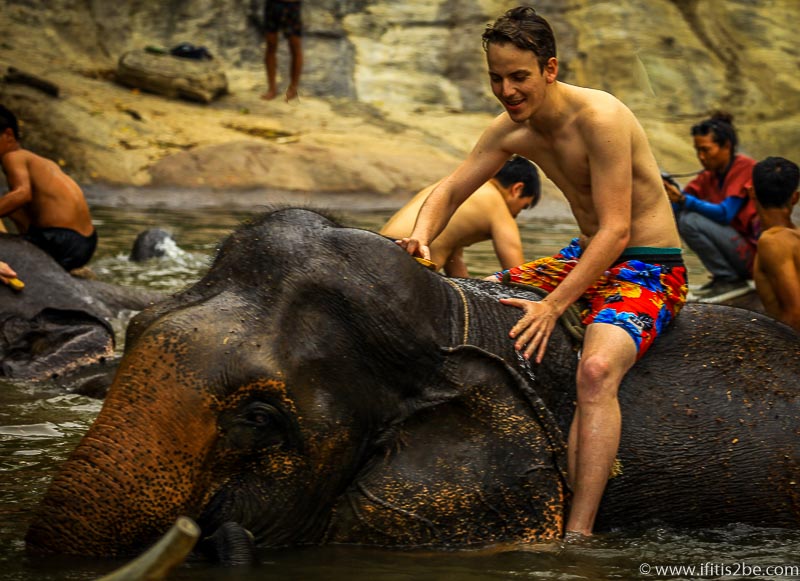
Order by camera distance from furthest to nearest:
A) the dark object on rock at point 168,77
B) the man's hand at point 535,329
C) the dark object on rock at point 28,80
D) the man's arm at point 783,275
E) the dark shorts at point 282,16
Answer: the dark shorts at point 282,16 → the dark object on rock at point 168,77 → the dark object on rock at point 28,80 → the man's arm at point 783,275 → the man's hand at point 535,329

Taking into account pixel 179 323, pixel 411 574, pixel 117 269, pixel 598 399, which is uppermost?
pixel 179 323

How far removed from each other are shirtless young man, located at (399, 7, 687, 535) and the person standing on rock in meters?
13.6

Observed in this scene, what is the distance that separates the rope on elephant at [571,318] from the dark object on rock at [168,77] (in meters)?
13.5

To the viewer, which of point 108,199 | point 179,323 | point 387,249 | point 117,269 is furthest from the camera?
point 108,199

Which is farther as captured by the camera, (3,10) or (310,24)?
(310,24)

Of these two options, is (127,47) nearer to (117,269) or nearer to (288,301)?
(117,269)

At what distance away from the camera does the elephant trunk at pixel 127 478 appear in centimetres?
355

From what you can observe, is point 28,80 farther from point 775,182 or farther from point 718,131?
point 775,182

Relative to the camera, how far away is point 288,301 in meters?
3.83

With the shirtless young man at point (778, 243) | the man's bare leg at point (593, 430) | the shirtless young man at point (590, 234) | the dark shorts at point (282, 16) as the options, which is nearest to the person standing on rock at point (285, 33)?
the dark shorts at point (282, 16)

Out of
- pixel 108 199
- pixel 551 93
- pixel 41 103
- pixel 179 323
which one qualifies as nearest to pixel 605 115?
pixel 551 93

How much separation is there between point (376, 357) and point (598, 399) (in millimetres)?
756

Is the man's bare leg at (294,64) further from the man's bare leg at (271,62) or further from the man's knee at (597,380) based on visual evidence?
the man's knee at (597,380)

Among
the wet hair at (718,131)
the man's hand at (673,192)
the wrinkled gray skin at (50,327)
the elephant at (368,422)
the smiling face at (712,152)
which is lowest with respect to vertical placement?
the wrinkled gray skin at (50,327)
